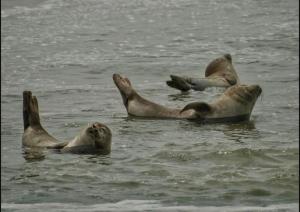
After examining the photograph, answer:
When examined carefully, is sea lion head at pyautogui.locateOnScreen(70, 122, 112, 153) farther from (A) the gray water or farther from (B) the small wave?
(B) the small wave

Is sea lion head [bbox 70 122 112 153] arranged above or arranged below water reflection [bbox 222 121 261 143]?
above

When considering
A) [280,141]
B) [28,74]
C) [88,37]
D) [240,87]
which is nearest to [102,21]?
[88,37]

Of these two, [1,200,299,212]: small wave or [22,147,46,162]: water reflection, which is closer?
[1,200,299,212]: small wave

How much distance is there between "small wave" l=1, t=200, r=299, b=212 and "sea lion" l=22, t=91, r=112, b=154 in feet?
6.55

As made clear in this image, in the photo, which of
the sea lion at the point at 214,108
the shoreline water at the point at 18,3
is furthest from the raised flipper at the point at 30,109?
the shoreline water at the point at 18,3

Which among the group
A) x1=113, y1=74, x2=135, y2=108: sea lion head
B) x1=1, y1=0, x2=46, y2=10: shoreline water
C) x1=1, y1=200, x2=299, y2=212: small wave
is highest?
x1=1, y1=0, x2=46, y2=10: shoreline water

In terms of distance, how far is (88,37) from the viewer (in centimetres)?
1905

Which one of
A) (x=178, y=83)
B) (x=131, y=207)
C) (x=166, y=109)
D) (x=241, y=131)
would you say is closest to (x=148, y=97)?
(x=178, y=83)

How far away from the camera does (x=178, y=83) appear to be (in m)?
13.7

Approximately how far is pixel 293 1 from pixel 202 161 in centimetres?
1357

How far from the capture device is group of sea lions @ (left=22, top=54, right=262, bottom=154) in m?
10.0

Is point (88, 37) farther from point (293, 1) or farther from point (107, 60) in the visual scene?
point (293, 1)

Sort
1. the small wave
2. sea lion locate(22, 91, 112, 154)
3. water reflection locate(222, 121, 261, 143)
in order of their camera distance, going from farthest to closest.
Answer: water reflection locate(222, 121, 261, 143), sea lion locate(22, 91, 112, 154), the small wave

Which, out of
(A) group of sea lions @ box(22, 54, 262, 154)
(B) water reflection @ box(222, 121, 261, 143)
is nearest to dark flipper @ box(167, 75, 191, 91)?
(A) group of sea lions @ box(22, 54, 262, 154)
